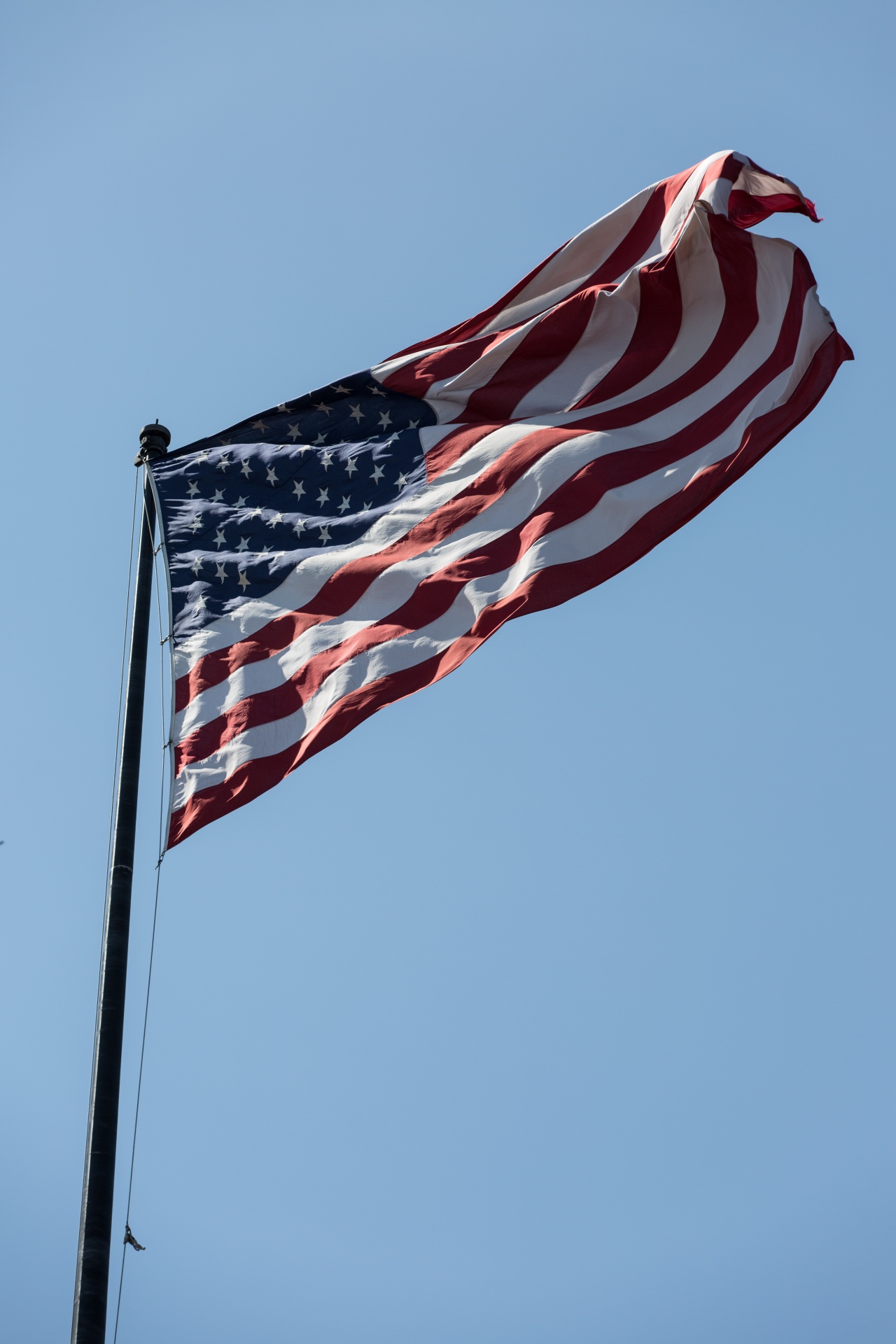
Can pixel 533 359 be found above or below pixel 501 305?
below

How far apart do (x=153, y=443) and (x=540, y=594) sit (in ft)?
10.3

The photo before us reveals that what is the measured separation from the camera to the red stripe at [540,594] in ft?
30.8

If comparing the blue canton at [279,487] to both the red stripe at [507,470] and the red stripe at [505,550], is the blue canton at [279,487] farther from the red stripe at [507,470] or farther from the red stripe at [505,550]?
the red stripe at [505,550]

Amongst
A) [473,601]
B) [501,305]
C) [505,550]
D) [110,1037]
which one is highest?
[501,305]

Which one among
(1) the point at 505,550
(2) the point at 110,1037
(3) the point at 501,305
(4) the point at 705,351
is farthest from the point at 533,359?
(2) the point at 110,1037

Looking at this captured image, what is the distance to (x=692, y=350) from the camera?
11984mm

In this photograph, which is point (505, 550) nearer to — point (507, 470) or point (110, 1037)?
point (507, 470)

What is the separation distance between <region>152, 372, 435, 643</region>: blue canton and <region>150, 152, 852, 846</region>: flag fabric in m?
0.02

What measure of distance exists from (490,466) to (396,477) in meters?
0.77

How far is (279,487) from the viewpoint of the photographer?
11.6 metres

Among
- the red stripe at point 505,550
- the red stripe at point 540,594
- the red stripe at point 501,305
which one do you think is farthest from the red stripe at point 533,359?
the red stripe at point 540,594

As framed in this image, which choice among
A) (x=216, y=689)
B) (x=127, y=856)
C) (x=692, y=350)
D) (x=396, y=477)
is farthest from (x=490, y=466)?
(x=127, y=856)

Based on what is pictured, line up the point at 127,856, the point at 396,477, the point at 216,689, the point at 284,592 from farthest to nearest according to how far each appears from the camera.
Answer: the point at 396,477 → the point at 284,592 → the point at 216,689 → the point at 127,856

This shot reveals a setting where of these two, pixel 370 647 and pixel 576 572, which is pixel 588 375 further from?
pixel 370 647
